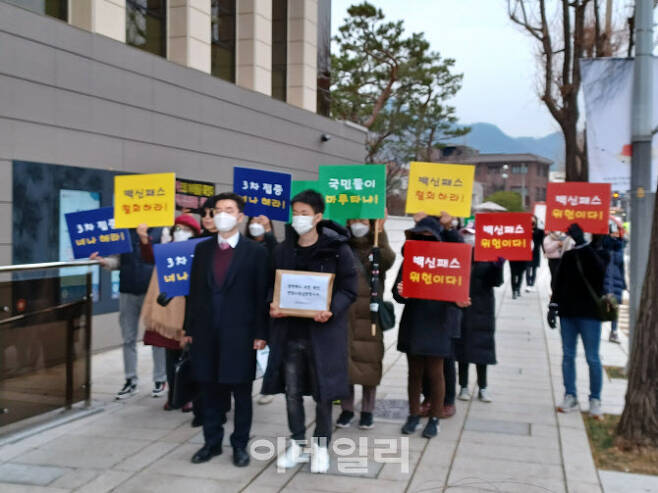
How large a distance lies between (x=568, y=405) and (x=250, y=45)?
10.9 metres

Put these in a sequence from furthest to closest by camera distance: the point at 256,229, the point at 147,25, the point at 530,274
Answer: the point at 530,274 → the point at 147,25 → the point at 256,229

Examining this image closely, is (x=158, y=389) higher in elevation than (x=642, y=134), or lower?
lower

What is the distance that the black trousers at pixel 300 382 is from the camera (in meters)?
5.12

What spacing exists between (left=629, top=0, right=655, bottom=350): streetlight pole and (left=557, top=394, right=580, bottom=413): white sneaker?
115 cm

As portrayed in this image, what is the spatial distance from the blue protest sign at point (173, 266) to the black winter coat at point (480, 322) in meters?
2.88

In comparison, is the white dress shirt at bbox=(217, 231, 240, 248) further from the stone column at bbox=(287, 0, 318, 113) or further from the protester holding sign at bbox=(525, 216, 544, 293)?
the protester holding sign at bbox=(525, 216, 544, 293)

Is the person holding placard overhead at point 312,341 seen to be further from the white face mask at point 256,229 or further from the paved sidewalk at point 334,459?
the white face mask at point 256,229

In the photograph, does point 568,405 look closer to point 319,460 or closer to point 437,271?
point 437,271

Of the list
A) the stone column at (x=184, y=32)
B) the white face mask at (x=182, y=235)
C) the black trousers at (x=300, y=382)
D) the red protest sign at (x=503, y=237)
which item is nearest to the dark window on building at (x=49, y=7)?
the stone column at (x=184, y=32)

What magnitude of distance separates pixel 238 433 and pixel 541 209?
14.3 meters

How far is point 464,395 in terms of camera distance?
752 cm

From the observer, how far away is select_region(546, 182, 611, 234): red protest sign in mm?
6656

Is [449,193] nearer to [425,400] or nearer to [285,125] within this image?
[425,400]

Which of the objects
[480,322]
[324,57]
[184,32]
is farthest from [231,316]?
[324,57]
